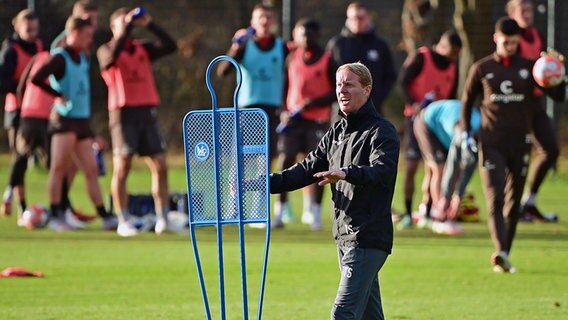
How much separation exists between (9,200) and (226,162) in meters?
11.1

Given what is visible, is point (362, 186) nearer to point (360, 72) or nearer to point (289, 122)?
point (360, 72)

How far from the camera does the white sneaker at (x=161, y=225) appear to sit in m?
16.6

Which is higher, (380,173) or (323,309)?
(380,173)

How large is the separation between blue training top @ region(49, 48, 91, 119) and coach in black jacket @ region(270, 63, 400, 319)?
8.79 m

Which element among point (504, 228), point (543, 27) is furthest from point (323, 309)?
point (543, 27)

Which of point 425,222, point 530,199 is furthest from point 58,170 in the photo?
point 530,199

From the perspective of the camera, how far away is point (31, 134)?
56.7ft

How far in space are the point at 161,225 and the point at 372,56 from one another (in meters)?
3.45

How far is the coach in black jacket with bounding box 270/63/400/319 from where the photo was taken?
763 cm

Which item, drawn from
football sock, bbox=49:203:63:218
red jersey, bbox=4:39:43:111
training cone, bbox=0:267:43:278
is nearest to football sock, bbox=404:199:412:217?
football sock, bbox=49:203:63:218

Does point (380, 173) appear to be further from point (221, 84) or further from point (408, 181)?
point (221, 84)

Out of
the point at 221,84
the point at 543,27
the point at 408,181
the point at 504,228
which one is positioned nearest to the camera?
the point at 504,228

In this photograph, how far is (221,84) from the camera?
95.7ft

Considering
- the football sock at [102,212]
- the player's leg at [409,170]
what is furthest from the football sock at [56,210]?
the player's leg at [409,170]
